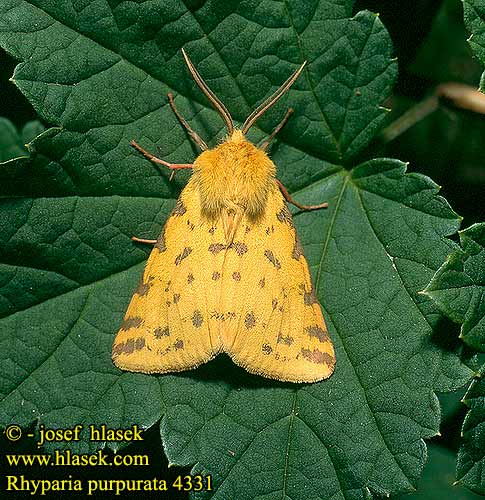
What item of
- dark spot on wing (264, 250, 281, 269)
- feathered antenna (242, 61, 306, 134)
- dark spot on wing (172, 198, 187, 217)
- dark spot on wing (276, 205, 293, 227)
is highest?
feathered antenna (242, 61, 306, 134)

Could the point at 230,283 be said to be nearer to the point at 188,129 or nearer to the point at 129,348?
the point at 129,348

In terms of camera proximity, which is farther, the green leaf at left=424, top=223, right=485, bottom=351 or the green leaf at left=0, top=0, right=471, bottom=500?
the green leaf at left=0, top=0, right=471, bottom=500

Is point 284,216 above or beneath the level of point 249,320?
above

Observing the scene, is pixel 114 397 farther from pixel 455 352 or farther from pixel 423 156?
pixel 423 156

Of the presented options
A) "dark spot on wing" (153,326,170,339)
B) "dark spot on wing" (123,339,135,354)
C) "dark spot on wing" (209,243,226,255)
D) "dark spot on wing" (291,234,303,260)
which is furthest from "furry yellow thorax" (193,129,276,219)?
"dark spot on wing" (123,339,135,354)

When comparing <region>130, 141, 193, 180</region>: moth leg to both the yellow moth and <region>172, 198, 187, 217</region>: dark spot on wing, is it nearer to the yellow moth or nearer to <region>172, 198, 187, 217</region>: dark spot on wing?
the yellow moth

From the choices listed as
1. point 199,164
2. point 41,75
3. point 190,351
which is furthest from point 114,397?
point 41,75

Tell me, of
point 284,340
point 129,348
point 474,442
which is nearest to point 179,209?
point 129,348
